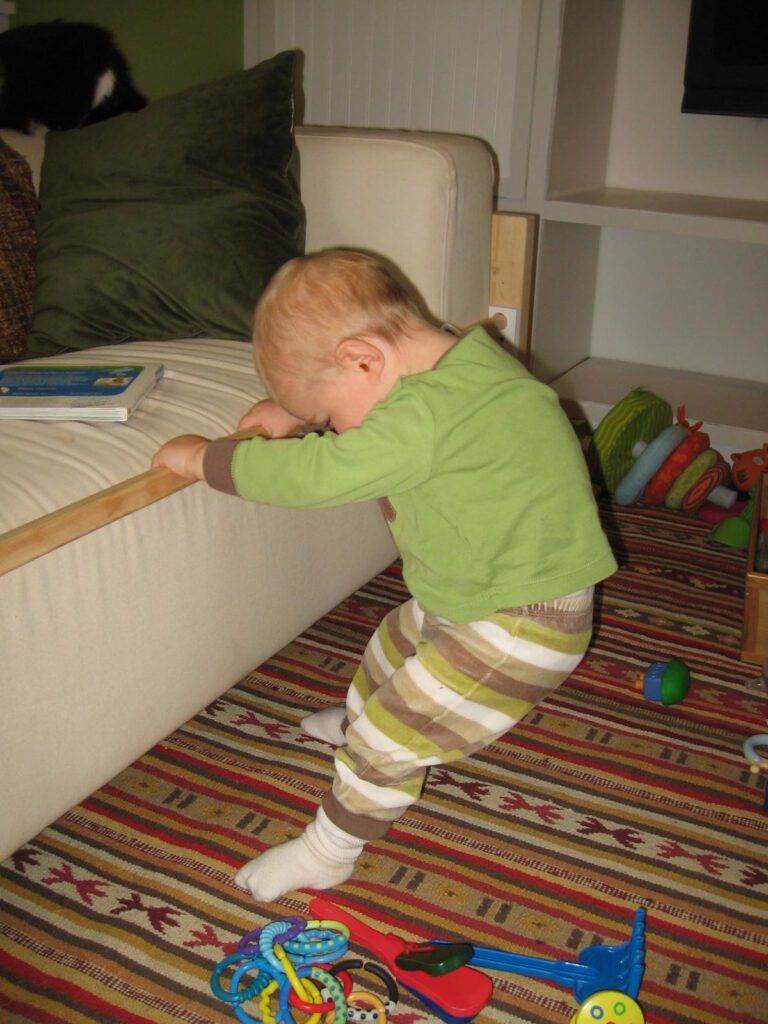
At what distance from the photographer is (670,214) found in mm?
1951

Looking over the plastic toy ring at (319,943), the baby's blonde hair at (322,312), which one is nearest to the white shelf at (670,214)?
the baby's blonde hair at (322,312)

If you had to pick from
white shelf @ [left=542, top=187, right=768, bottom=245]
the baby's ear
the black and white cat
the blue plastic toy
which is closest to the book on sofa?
the baby's ear

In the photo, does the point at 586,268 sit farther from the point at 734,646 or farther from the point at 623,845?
the point at 623,845

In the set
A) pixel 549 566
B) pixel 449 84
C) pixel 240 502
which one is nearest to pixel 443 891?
pixel 549 566

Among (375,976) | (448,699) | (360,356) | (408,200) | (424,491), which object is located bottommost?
(375,976)

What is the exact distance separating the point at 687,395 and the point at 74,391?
1.59m

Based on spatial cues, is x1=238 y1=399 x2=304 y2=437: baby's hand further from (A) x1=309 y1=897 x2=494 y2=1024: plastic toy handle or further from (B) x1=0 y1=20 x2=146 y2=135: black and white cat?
(B) x1=0 y1=20 x2=146 y2=135: black and white cat

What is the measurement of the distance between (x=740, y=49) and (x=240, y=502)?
60.6 inches

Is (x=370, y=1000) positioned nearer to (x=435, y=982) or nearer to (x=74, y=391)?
(x=435, y=982)

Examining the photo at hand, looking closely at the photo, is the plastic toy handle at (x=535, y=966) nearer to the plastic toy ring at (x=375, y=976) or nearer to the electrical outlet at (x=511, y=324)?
the plastic toy ring at (x=375, y=976)

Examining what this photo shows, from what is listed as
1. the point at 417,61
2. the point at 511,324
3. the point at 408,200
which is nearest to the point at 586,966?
the point at 408,200

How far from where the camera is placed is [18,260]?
4.39 feet

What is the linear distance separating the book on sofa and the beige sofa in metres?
0.02

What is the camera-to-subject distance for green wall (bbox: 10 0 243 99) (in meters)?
2.18
